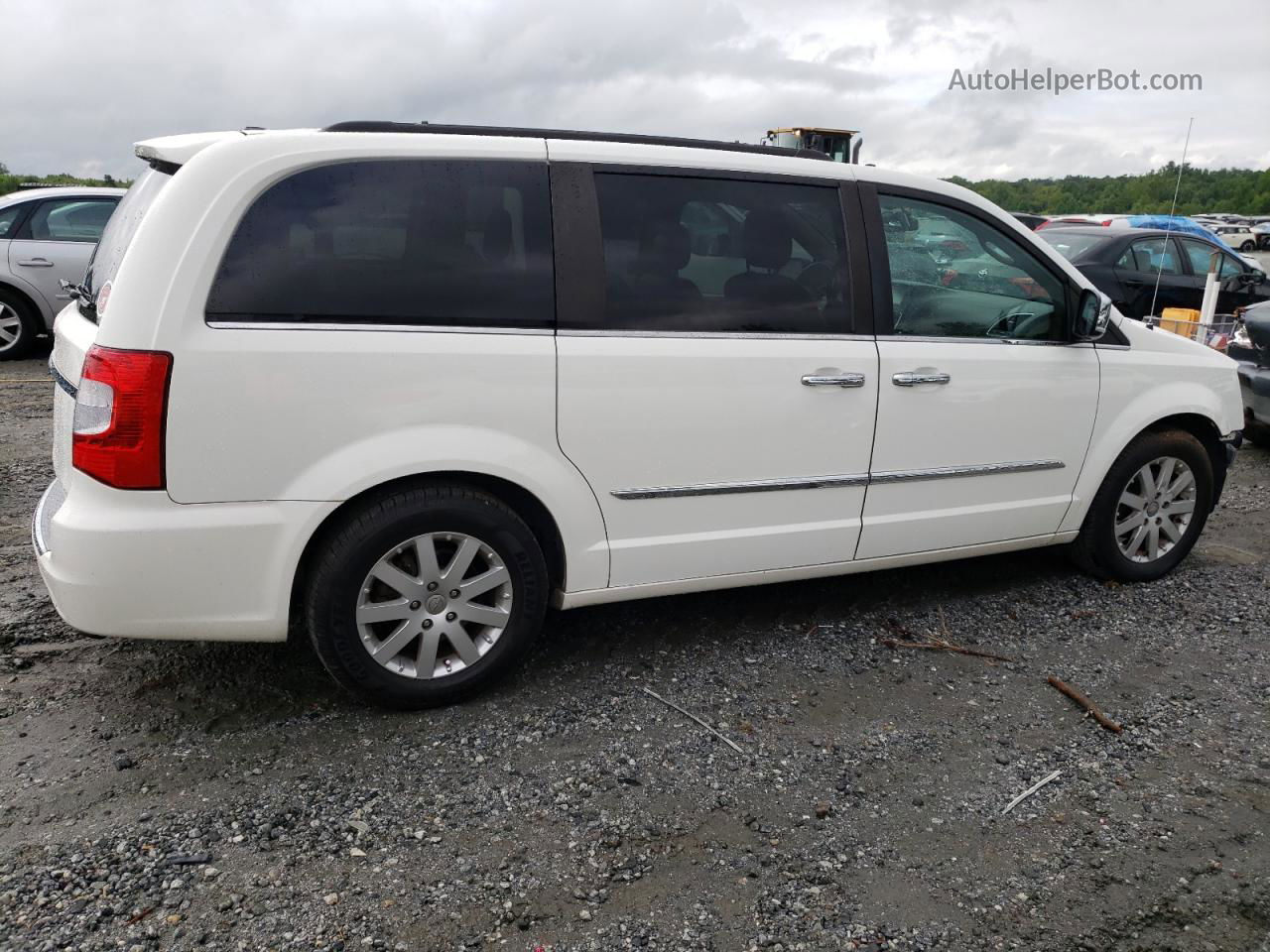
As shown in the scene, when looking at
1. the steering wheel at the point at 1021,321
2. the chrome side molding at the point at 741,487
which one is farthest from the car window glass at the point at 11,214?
the steering wheel at the point at 1021,321

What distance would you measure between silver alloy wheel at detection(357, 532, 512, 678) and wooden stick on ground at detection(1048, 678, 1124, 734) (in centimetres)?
204

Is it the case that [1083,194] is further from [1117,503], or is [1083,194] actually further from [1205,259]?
[1117,503]

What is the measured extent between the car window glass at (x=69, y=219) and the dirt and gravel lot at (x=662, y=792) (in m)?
6.50

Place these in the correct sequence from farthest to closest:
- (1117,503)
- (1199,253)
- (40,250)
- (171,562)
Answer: (1199,253), (40,250), (1117,503), (171,562)

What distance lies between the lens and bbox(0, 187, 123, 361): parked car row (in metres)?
9.45

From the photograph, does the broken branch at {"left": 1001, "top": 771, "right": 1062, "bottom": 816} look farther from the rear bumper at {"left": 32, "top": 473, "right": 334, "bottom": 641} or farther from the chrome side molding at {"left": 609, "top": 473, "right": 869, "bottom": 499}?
the rear bumper at {"left": 32, "top": 473, "right": 334, "bottom": 641}

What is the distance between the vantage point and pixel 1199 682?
386cm

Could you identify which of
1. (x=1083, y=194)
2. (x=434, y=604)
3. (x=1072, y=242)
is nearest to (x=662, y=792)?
(x=434, y=604)

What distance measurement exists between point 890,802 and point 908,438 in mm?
1450

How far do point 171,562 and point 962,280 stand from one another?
3.08 m

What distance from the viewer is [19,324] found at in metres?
9.62

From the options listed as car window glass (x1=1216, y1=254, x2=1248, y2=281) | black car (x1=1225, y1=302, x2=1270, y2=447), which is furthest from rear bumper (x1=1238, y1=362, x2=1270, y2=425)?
car window glass (x1=1216, y1=254, x2=1248, y2=281)

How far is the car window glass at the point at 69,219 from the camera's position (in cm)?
962

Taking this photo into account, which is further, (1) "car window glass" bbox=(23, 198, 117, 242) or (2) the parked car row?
(1) "car window glass" bbox=(23, 198, 117, 242)
